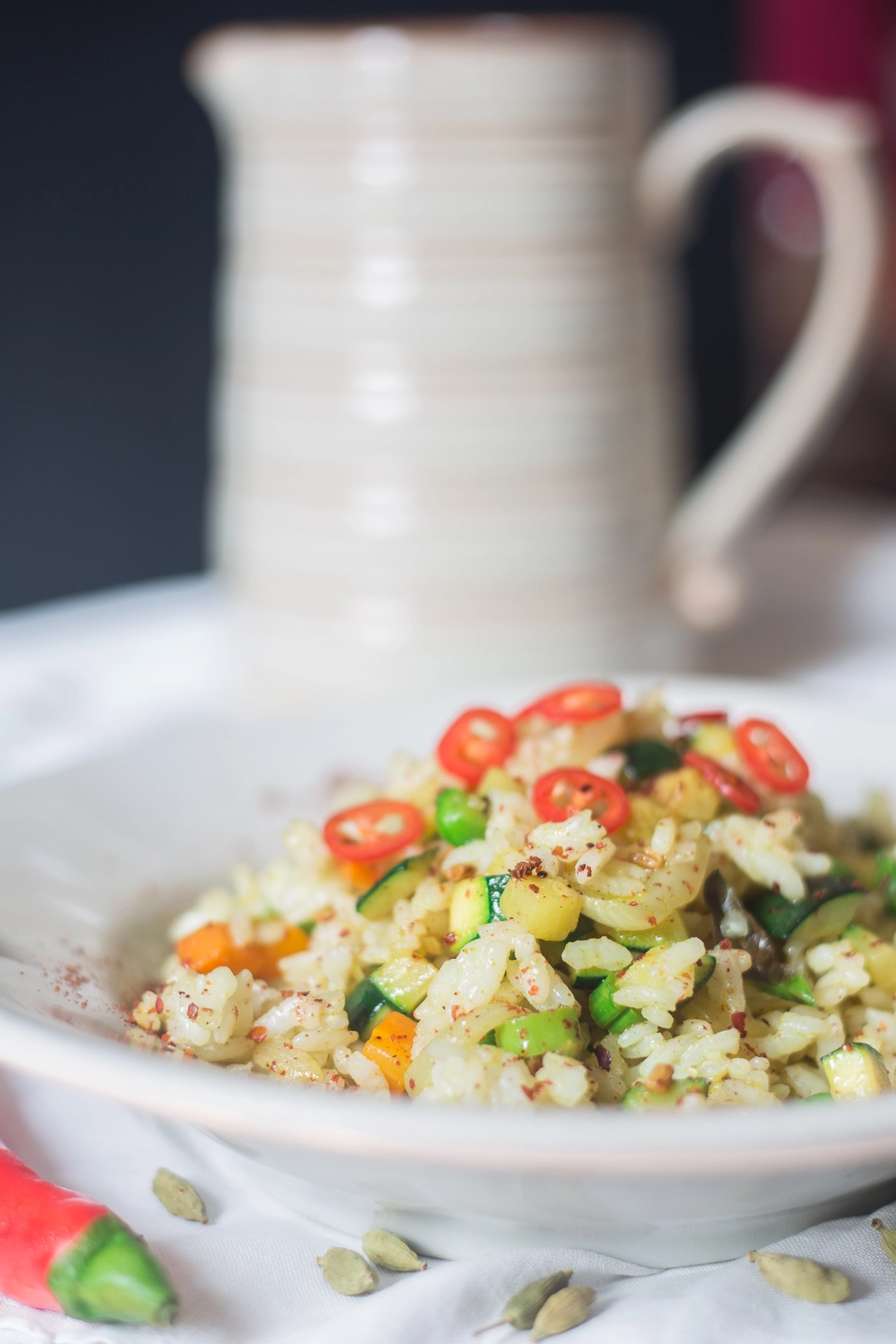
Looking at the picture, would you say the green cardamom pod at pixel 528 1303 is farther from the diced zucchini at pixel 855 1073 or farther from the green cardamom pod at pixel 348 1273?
the diced zucchini at pixel 855 1073

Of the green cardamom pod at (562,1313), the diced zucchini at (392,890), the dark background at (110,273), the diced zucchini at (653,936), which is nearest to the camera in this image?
the green cardamom pod at (562,1313)

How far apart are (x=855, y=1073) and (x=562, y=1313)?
0.22 meters

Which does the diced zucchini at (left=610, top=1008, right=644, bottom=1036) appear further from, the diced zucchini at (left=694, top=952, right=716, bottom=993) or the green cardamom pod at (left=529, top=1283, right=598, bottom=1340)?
the green cardamom pod at (left=529, top=1283, right=598, bottom=1340)

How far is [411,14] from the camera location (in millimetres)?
2914

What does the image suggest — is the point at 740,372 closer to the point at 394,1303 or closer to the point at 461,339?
the point at 461,339

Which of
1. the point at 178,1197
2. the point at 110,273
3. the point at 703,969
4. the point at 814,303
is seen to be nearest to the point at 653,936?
the point at 703,969

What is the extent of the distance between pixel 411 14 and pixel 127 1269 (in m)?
2.72

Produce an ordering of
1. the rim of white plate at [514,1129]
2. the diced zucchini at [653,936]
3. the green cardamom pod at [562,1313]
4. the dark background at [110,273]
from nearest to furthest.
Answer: the rim of white plate at [514,1129]
the green cardamom pod at [562,1313]
the diced zucchini at [653,936]
the dark background at [110,273]

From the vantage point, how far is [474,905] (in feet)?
2.99

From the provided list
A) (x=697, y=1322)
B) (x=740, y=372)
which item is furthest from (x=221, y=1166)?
(x=740, y=372)

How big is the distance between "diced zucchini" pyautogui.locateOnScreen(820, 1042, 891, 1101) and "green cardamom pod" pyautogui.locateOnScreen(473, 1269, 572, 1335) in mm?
193

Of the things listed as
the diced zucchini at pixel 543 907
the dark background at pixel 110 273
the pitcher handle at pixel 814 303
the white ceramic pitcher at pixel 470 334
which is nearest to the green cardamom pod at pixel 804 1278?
the diced zucchini at pixel 543 907

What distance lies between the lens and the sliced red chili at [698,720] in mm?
1148

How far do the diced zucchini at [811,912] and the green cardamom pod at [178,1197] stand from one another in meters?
0.41
